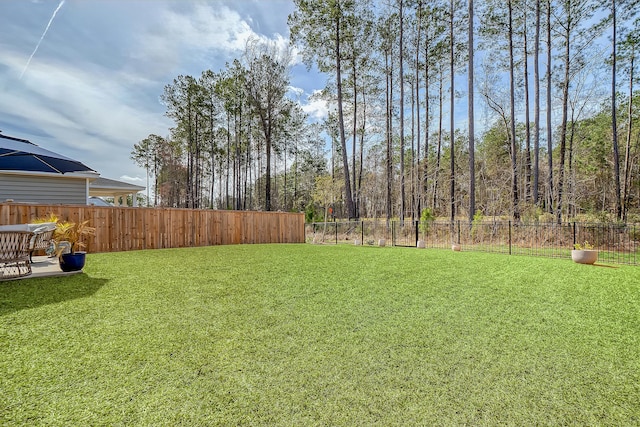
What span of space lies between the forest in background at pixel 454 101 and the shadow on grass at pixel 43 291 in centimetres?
1118

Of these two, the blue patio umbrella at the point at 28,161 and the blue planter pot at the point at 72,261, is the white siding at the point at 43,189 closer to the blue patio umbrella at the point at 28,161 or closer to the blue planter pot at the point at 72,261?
the blue patio umbrella at the point at 28,161

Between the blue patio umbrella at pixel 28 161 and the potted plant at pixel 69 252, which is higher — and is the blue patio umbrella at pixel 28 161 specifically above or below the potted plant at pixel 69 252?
above

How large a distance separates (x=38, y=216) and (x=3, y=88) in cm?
313

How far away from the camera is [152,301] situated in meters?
3.30

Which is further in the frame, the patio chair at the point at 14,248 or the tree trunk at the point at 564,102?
the tree trunk at the point at 564,102

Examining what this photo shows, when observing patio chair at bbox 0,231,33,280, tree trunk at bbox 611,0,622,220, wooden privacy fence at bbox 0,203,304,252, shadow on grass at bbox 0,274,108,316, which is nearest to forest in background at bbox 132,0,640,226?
tree trunk at bbox 611,0,622,220

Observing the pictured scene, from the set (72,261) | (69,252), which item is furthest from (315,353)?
(69,252)

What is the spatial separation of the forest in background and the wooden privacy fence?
5131 millimetres

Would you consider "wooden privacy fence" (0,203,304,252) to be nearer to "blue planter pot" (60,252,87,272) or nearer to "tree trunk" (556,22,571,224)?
"blue planter pot" (60,252,87,272)

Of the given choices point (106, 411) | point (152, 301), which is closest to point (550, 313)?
point (106, 411)

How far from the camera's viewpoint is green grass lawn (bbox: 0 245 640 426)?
161 centimetres

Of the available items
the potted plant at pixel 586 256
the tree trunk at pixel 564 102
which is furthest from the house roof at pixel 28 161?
the tree trunk at pixel 564 102

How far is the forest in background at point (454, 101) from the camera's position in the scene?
12.1 m

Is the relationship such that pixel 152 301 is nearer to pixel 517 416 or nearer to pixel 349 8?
pixel 517 416
